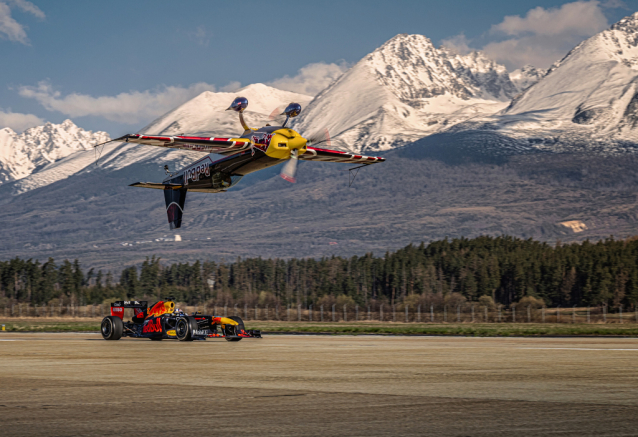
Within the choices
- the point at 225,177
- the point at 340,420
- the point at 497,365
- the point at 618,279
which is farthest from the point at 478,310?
the point at 340,420

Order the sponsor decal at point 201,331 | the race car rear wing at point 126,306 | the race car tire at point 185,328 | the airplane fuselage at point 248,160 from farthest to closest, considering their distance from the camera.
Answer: the airplane fuselage at point 248,160 < the race car rear wing at point 126,306 < the sponsor decal at point 201,331 < the race car tire at point 185,328

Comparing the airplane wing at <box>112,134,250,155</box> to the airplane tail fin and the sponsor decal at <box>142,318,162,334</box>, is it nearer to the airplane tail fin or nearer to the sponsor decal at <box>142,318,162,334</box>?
the airplane tail fin

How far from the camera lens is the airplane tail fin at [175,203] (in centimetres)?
6269

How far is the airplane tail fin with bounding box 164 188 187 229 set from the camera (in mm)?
62688

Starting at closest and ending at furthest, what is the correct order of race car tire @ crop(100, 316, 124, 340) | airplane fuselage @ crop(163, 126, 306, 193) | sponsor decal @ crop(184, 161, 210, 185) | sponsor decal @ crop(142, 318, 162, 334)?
1. sponsor decal @ crop(142, 318, 162, 334)
2. race car tire @ crop(100, 316, 124, 340)
3. airplane fuselage @ crop(163, 126, 306, 193)
4. sponsor decal @ crop(184, 161, 210, 185)

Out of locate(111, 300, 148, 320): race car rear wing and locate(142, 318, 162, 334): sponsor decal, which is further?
locate(111, 300, 148, 320): race car rear wing

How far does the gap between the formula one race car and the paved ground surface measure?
12.0m

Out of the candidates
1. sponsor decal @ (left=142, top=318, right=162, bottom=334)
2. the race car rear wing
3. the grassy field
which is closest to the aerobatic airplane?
the race car rear wing

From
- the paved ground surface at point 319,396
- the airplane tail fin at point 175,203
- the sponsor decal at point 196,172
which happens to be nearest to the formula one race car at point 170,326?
the paved ground surface at point 319,396

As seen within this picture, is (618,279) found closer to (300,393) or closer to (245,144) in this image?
(245,144)

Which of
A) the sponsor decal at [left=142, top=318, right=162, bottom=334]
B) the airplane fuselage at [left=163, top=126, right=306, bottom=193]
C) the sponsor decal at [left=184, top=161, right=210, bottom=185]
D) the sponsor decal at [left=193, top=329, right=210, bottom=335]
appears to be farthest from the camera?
the sponsor decal at [left=184, top=161, right=210, bottom=185]

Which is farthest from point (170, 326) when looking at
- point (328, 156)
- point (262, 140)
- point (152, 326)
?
point (328, 156)

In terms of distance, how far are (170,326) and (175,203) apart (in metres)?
24.2

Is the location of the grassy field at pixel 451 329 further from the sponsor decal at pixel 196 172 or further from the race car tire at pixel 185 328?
the race car tire at pixel 185 328
